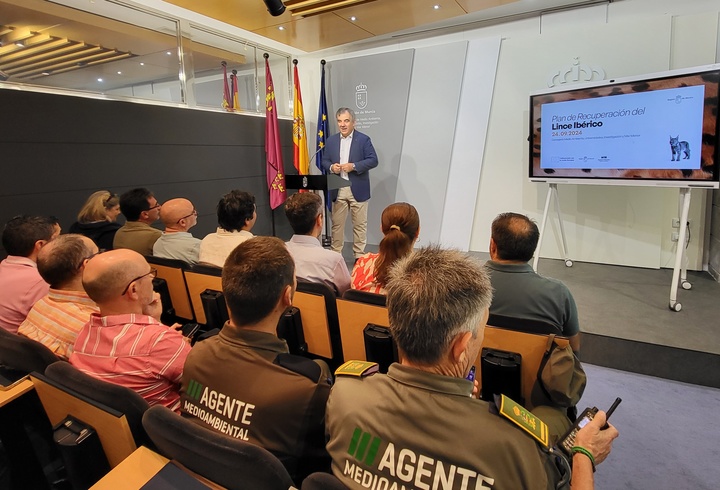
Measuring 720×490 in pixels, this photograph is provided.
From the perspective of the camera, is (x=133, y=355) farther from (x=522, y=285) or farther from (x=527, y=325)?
(x=522, y=285)

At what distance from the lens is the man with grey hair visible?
207 inches

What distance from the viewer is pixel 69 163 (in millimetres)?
3701

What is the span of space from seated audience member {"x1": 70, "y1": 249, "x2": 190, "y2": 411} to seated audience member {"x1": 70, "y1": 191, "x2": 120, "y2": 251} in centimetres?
185

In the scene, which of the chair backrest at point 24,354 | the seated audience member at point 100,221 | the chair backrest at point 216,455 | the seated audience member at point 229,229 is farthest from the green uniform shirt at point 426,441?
the seated audience member at point 100,221

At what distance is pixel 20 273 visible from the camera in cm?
210

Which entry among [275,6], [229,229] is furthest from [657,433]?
[275,6]

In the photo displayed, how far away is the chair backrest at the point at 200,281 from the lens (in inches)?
90.8

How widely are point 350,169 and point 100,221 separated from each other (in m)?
2.79

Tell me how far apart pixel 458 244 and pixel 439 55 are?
2388 mm

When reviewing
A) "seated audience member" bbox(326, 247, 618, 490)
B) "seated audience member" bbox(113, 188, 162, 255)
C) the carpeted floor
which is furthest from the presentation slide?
"seated audience member" bbox(113, 188, 162, 255)

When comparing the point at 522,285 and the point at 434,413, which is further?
the point at 522,285

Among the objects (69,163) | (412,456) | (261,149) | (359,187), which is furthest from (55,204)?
(412,456)

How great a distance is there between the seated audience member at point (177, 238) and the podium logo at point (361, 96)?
3.65 meters

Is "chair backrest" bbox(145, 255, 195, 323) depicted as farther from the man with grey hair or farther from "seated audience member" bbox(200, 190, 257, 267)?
the man with grey hair
